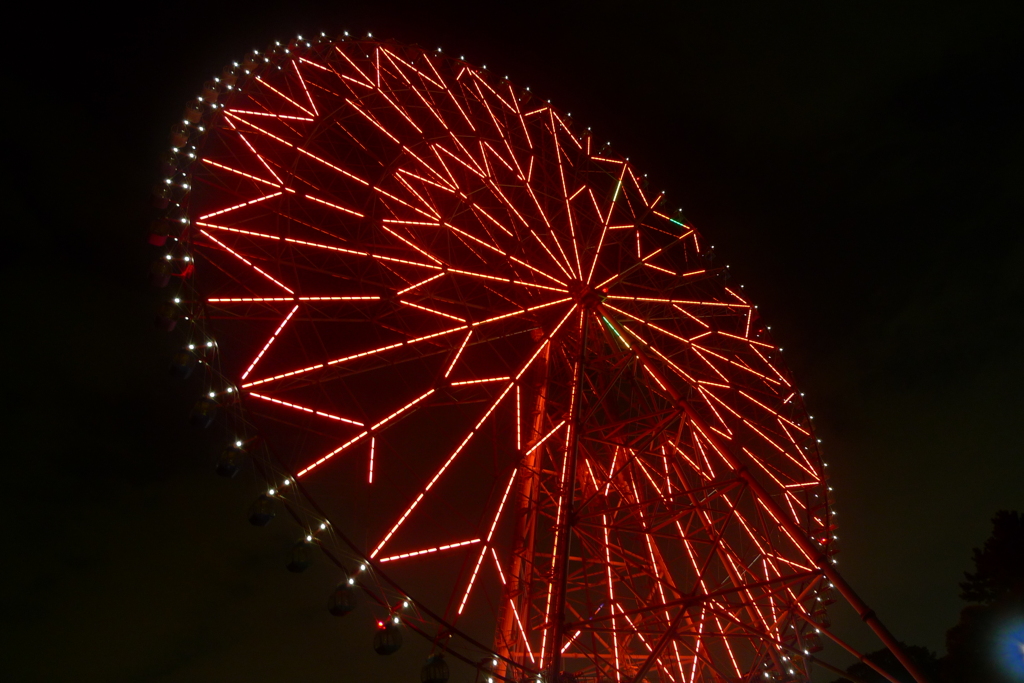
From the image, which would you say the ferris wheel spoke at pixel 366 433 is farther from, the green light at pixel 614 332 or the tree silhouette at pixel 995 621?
the tree silhouette at pixel 995 621

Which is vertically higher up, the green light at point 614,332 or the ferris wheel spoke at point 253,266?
the green light at point 614,332

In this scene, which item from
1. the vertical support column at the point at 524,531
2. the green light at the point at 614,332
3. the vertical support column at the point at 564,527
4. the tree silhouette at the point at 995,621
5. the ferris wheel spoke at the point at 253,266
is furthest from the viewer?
the tree silhouette at the point at 995,621

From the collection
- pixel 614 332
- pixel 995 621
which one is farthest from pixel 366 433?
pixel 995 621

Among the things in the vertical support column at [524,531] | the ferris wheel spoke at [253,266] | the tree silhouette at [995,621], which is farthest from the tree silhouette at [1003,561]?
the ferris wheel spoke at [253,266]

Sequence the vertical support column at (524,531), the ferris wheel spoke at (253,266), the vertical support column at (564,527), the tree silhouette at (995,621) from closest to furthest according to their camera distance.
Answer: the vertical support column at (564,527) → the vertical support column at (524,531) → the ferris wheel spoke at (253,266) → the tree silhouette at (995,621)

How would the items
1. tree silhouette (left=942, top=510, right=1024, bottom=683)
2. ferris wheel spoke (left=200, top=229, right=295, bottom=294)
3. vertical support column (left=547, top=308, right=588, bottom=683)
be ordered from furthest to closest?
tree silhouette (left=942, top=510, right=1024, bottom=683) → ferris wheel spoke (left=200, top=229, right=295, bottom=294) → vertical support column (left=547, top=308, right=588, bottom=683)

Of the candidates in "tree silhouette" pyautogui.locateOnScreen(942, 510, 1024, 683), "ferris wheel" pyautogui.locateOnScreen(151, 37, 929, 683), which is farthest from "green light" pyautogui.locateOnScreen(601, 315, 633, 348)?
"tree silhouette" pyautogui.locateOnScreen(942, 510, 1024, 683)

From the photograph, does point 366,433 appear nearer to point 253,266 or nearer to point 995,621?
point 253,266

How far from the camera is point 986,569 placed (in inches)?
993

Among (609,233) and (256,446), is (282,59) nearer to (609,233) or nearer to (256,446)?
(609,233)

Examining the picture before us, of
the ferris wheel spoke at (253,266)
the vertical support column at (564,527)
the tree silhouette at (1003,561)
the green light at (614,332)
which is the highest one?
the tree silhouette at (1003,561)

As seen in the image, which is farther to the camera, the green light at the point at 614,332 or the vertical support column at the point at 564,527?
the green light at the point at 614,332

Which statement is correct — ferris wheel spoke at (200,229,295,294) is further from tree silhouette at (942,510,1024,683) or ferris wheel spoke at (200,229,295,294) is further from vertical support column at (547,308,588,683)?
tree silhouette at (942,510,1024,683)

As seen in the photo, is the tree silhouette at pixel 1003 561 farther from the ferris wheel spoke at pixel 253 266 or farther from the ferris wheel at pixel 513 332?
the ferris wheel spoke at pixel 253 266
